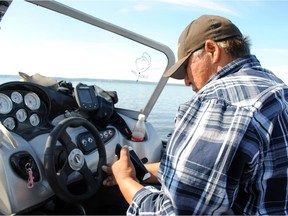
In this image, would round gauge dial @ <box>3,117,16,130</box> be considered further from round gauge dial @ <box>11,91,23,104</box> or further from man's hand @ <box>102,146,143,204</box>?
man's hand @ <box>102,146,143,204</box>

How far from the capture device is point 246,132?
39.1 inches

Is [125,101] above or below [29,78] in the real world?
below

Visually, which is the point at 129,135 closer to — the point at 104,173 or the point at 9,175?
the point at 104,173

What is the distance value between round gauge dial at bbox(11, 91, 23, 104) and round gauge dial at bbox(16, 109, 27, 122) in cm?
6

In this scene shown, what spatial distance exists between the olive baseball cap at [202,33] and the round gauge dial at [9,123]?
1.15 meters

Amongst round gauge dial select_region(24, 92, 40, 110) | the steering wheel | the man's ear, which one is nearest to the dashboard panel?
round gauge dial select_region(24, 92, 40, 110)

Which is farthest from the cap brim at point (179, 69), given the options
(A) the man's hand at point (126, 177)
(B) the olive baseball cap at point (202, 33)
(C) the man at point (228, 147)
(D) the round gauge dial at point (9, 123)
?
(D) the round gauge dial at point (9, 123)

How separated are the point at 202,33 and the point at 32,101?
1336 millimetres

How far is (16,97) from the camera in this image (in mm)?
2133

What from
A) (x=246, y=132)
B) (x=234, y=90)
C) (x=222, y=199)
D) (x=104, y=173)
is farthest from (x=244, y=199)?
(x=104, y=173)

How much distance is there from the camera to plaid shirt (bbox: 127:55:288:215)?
99cm

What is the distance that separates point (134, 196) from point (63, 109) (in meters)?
1.31

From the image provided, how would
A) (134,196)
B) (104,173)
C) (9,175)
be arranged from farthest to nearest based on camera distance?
(104,173), (9,175), (134,196)

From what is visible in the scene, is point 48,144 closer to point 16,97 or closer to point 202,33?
point 16,97
